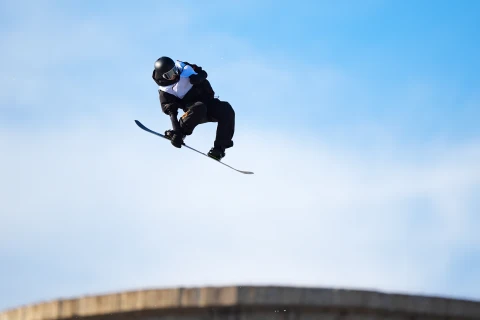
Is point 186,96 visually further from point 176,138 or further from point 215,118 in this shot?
point 176,138

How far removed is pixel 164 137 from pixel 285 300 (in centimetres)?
865

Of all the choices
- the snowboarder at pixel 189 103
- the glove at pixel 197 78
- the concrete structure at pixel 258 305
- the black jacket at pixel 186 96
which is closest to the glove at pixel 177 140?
the snowboarder at pixel 189 103

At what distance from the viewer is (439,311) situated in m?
14.3

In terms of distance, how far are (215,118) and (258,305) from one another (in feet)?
27.1

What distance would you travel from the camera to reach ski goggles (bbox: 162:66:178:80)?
20.6 m

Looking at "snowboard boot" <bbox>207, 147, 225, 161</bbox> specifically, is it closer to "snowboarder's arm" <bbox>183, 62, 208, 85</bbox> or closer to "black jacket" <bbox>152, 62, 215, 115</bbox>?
"black jacket" <bbox>152, 62, 215, 115</bbox>

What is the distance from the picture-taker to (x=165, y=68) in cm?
2056

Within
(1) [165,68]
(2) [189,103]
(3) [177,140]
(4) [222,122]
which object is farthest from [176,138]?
(1) [165,68]

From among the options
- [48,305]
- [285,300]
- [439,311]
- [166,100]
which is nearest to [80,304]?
[48,305]

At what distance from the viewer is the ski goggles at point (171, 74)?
20.6m

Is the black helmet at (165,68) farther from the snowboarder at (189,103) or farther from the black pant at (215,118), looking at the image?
the black pant at (215,118)

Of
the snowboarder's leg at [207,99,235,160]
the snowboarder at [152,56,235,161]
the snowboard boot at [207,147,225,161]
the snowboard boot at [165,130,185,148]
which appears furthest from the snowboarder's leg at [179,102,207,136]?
the snowboard boot at [207,147,225,161]

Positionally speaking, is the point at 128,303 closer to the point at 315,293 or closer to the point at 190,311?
the point at 190,311

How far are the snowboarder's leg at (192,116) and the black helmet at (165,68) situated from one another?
73 cm
